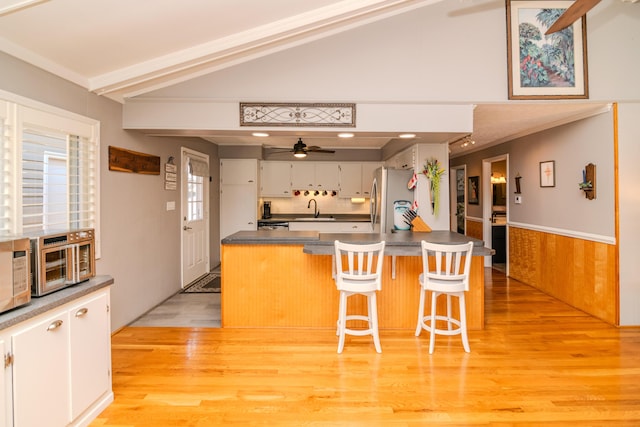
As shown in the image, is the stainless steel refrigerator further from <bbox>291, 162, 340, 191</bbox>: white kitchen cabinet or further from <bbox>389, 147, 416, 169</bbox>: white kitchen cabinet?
<bbox>291, 162, 340, 191</bbox>: white kitchen cabinet

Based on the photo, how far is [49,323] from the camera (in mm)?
1840

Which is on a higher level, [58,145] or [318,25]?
[318,25]

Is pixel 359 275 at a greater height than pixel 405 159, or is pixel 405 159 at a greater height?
pixel 405 159

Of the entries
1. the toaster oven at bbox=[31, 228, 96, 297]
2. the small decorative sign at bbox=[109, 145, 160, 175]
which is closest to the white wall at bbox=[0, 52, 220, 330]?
the small decorative sign at bbox=[109, 145, 160, 175]

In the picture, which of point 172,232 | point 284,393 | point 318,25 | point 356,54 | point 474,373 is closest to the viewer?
point 284,393

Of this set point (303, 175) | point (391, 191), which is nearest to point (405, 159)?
point (391, 191)

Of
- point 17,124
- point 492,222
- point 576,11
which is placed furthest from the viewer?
point 492,222

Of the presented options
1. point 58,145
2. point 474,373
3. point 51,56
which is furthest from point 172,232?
point 474,373

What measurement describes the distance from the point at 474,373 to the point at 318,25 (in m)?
3.05

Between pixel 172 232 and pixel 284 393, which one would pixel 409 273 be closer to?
pixel 284 393

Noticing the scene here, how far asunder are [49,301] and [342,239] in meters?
2.36

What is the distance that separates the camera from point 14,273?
1724 millimetres

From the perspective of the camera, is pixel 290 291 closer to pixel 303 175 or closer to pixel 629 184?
pixel 629 184

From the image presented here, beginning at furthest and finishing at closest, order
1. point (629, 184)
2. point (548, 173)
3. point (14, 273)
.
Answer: point (548, 173), point (629, 184), point (14, 273)
